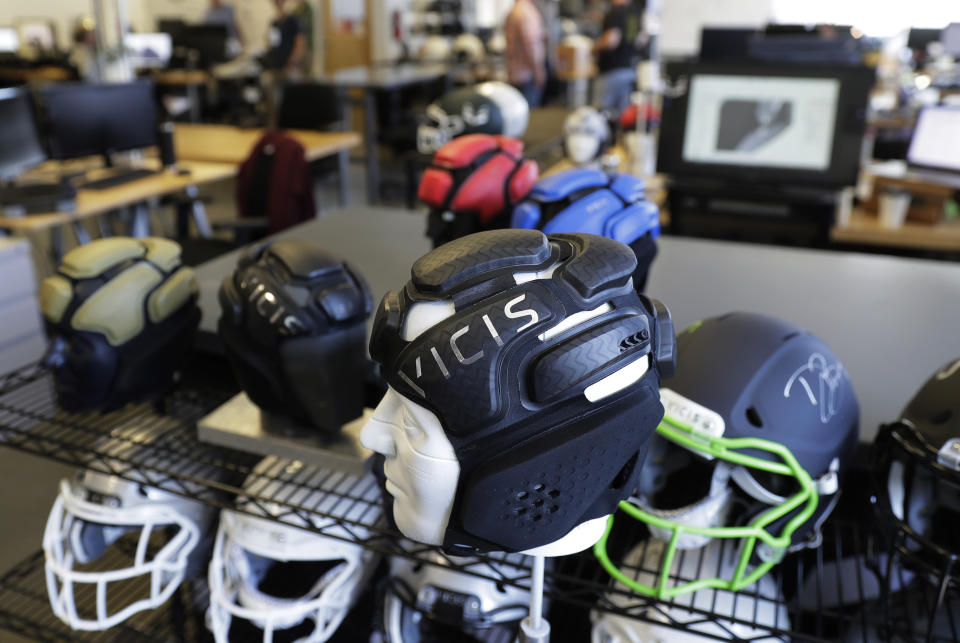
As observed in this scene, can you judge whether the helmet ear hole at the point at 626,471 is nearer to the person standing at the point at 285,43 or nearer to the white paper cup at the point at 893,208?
the white paper cup at the point at 893,208

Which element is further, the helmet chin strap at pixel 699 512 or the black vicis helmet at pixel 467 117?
the black vicis helmet at pixel 467 117

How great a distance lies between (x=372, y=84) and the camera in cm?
592

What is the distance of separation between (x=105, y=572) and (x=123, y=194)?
2585 mm

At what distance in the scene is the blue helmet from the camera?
119 cm

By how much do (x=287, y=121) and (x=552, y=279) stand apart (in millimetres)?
4789

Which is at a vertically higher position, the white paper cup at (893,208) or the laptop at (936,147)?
the laptop at (936,147)

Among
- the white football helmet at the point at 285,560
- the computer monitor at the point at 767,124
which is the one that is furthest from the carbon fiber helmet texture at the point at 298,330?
the computer monitor at the point at 767,124

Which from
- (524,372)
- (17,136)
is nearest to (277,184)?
(17,136)

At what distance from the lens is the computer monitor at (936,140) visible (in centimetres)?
296

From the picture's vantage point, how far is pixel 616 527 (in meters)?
1.21

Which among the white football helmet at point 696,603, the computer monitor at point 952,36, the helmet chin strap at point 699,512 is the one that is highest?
the computer monitor at point 952,36

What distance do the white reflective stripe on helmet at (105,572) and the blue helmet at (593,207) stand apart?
0.72m

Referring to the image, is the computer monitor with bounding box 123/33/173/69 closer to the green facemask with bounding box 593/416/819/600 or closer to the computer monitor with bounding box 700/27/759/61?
the computer monitor with bounding box 700/27/759/61

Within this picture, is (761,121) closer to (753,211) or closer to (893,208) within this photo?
(753,211)
